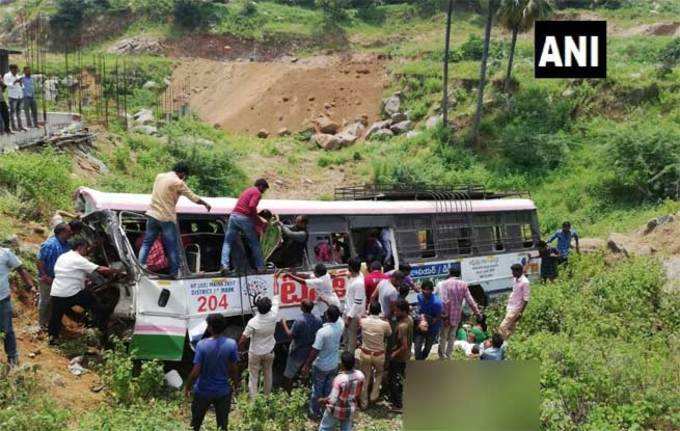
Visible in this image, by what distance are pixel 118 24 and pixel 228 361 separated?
170ft

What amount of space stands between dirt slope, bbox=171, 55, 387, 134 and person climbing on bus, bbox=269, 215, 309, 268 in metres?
25.5

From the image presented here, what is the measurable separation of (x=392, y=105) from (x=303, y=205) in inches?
1045

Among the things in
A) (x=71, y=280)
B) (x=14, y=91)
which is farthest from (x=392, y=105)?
(x=71, y=280)

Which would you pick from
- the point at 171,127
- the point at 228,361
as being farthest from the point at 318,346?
the point at 171,127

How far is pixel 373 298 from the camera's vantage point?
1022 cm

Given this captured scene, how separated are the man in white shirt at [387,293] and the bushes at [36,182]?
680 cm

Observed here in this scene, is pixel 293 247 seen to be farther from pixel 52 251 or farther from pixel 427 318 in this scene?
pixel 52 251

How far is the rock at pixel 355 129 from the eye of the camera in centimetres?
3516

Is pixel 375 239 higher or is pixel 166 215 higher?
pixel 166 215

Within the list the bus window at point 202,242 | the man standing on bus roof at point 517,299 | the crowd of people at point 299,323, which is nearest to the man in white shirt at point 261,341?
the crowd of people at point 299,323

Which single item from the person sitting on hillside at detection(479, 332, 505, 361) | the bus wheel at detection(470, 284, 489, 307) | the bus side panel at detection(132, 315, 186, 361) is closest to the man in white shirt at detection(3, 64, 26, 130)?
the bus side panel at detection(132, 315, 186, 361)

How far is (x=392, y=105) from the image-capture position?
36812 mm

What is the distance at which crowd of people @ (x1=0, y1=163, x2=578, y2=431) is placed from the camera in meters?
7.48

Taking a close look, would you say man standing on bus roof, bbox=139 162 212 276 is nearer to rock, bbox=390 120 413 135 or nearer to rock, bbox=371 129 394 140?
rock, bbox=371 129 394 140
